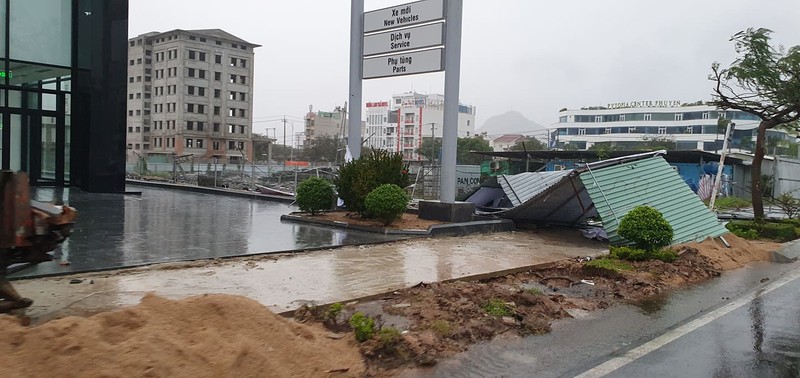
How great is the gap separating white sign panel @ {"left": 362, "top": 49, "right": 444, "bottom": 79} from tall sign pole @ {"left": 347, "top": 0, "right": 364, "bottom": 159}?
0.80 feet

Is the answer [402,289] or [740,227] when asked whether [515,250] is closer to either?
[402,289]

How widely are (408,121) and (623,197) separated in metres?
99.0

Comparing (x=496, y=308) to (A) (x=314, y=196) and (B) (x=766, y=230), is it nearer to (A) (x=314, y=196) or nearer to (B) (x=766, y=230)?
(A) (x=314, y=196)

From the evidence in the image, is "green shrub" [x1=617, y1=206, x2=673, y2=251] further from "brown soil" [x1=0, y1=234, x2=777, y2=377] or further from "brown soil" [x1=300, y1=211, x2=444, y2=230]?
"brown soil" [x1=300, y1=211, x2=444, y2=230]

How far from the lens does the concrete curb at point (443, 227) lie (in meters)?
13.0

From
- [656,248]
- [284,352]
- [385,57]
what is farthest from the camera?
[385,57]

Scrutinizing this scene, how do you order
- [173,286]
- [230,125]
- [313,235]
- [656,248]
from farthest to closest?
[230,125], [313,235], [656,248], [173,286]

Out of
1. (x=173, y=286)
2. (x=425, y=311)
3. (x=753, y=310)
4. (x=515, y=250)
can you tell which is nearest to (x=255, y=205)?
(x=515, y=250)

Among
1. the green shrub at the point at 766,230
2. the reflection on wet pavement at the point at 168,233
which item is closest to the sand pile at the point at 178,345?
the reflection on wet pavement at the point at 168,233

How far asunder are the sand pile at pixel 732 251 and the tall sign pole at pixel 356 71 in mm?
8683

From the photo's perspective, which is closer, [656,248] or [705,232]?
[656,248]

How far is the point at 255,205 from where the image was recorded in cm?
1880

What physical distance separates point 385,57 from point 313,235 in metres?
5.92

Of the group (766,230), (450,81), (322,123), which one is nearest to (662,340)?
(450,81)
